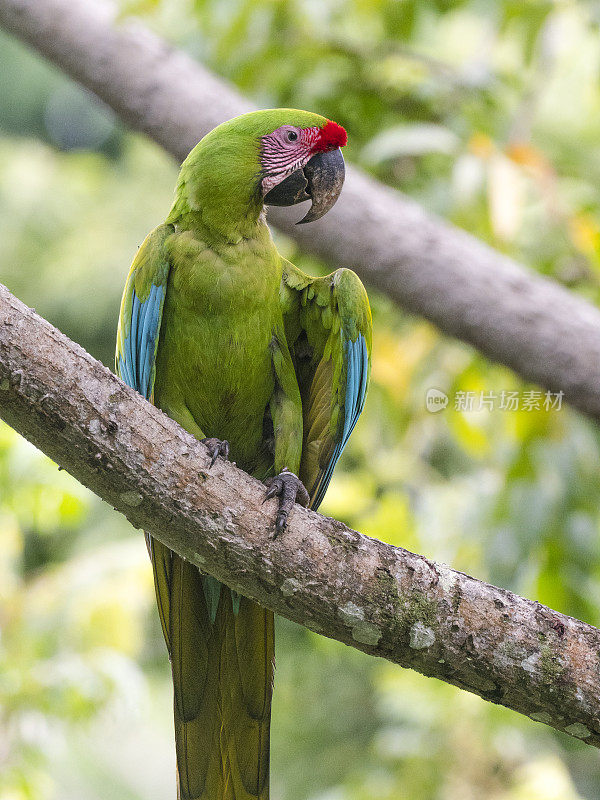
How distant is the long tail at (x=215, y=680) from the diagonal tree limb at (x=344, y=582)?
304 mm

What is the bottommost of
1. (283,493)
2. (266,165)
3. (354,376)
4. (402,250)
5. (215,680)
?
(215,680)

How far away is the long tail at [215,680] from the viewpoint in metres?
1.37

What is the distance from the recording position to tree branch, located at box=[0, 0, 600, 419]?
1.92 metres

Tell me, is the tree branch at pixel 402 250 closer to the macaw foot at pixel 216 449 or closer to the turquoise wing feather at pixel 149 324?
the turquoise wing feather at pixel 149 324

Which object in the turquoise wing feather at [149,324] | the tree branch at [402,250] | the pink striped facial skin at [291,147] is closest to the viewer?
the pink striped facial skin at [291,147]

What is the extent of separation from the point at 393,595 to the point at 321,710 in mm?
3326

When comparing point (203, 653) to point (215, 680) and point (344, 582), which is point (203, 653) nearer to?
point (215, 680)

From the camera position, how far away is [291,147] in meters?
1.31

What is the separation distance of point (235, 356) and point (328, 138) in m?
0.40

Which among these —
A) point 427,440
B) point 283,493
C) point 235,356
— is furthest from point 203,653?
point 427,440

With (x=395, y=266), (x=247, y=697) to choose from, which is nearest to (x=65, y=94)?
(x=395, y=266)

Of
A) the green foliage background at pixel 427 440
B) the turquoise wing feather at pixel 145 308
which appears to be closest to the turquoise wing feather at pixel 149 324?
the turquoise wing feather at pixel 145 308

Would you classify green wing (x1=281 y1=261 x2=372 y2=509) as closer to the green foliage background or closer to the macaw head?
the macaw head

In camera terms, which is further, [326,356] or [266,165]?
[326,356]
